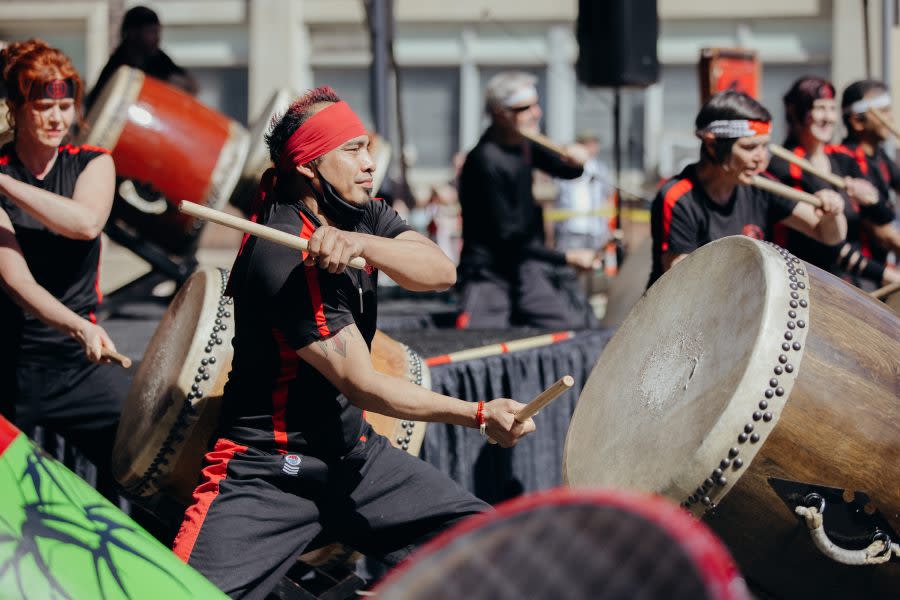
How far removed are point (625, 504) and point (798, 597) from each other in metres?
1.67

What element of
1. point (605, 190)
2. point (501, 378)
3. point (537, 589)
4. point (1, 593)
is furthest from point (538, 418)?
point (605, 190)

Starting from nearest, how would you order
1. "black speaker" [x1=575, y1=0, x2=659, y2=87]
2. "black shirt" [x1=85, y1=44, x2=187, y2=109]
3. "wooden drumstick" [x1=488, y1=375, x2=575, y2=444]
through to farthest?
"wooden drumstick" [x1=488, y1=375, x2=575, y2=444] → "black shirt" [x1=85, y1=44, x2=187, y2=109] → "black speaker" [x1=575, y1=0, x2=659, y2=87]

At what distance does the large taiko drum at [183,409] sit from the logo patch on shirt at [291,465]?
456 millimetres

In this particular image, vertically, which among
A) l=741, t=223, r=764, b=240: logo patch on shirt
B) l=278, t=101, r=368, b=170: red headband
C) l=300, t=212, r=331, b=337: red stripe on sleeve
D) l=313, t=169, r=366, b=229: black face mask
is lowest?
l=741, t=223, r=764, b=240: logo patch on shirt

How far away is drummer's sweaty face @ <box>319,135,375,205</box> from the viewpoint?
2.69m

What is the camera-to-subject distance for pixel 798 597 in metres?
2.86

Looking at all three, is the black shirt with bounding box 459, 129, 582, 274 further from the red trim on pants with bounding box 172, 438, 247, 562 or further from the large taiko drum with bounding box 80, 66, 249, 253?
the red trim on pants with bounding box 172, 438, 247, 562

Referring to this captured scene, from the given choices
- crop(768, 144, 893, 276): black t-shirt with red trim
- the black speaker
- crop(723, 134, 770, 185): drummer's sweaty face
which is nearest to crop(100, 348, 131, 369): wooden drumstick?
crop(723, 134, 770, 185): drummer's sweaty face

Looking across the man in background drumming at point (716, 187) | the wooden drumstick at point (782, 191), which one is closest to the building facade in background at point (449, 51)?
the wooden drumstick at point (782, 191)

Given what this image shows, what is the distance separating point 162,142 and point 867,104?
A: 117 inches

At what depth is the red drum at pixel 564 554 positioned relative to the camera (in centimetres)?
130

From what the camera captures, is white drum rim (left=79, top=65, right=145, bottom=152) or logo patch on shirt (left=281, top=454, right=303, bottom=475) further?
white drum rim (left=79, top=65, right=145, bottom=152)

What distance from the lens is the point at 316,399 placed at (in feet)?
8.91

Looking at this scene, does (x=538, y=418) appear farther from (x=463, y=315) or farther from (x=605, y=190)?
(x=605, y=190)
